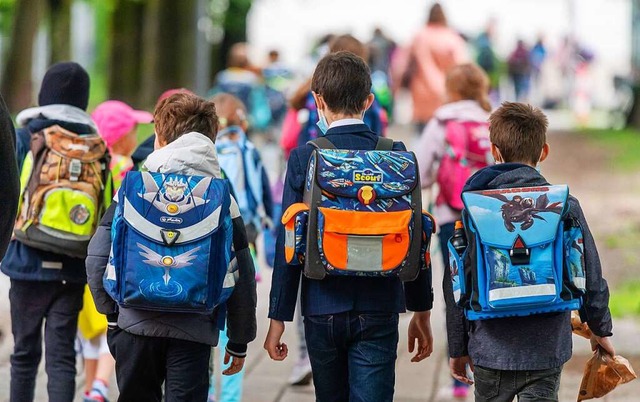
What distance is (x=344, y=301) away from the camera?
497 centimetres

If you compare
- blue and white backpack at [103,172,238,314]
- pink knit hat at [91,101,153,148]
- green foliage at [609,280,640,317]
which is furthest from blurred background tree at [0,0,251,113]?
blue and white backpack at [103,172,238,314]

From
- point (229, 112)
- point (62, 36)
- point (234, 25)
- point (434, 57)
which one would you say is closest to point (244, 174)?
point (229, 112)

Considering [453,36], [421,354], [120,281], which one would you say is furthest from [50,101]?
[453,36]

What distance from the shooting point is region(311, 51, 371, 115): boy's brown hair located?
508cm

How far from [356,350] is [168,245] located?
0.78 meters

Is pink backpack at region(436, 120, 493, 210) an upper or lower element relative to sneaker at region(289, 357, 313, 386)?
upper

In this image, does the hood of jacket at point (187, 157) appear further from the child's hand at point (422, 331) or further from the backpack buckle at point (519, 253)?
the backpack buckle at point (519, 253)

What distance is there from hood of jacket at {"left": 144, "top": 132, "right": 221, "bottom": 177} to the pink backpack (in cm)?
258

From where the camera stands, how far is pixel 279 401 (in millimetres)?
7426

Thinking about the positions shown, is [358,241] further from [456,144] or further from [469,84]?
[469,84]

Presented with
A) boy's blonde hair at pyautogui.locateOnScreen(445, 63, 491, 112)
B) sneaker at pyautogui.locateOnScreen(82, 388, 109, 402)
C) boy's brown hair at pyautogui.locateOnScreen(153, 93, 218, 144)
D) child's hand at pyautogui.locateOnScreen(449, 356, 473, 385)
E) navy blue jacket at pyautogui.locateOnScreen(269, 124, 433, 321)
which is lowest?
sneaker at pyautogui.locateOnScreen(82, 388, 109, 402)

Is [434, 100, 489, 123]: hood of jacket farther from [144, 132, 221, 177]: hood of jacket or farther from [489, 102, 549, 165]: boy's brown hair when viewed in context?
[144, 132, 221, 177]: hood of jacket

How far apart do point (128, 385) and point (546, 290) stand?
61.1 inches

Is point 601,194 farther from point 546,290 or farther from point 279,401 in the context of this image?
point 546,290
